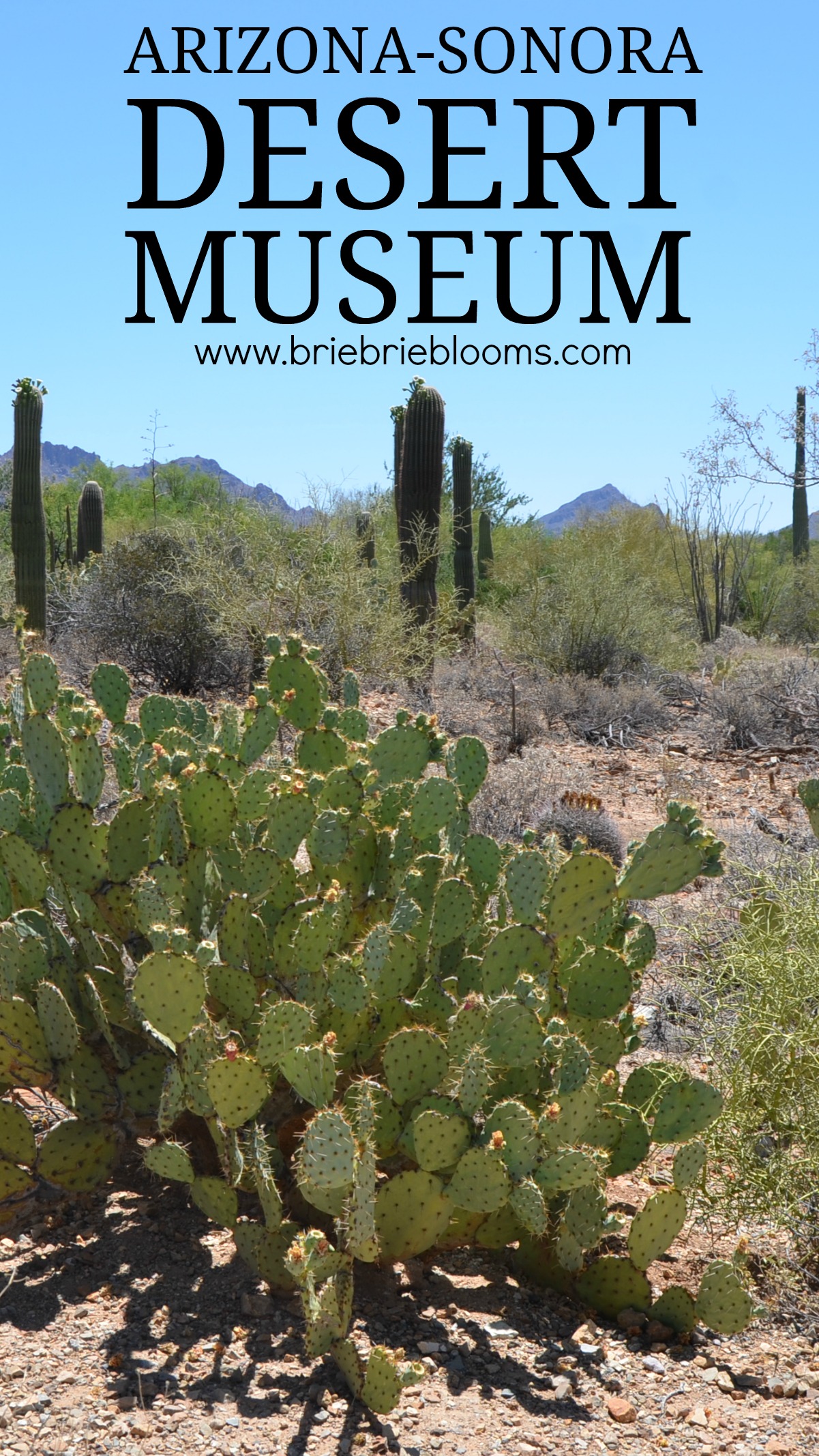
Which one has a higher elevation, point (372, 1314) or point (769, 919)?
point (769, 919)

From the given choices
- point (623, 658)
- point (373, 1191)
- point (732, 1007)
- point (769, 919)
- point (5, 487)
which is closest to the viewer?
point (373, 1191)

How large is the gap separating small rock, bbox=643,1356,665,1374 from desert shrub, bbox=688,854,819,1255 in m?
0.61

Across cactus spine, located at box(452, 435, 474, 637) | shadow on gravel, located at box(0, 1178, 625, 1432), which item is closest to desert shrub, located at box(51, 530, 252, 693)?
cactus spine, located at box(452, 435, 474, 637)

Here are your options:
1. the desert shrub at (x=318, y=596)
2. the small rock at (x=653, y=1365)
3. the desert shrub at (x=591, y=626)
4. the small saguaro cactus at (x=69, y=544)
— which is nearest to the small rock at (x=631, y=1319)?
the small rock at (x=653, y=1365)

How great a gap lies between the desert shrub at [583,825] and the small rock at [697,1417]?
5.01m

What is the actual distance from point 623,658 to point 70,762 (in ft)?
41.1

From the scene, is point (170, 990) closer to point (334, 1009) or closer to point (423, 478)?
point (334, 1009)

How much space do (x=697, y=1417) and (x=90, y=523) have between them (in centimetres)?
2043

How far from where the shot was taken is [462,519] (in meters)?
20.6

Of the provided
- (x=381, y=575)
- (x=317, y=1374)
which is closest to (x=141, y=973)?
(x=317, y=1374)

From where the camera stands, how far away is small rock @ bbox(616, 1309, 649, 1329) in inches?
121

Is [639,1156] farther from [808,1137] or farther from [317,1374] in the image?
[317,1374]

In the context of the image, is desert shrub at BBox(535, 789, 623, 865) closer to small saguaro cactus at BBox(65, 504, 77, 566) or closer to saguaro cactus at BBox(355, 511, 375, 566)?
saguaro cactus at BBox(355, 511, 375, 566)

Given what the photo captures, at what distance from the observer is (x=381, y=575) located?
15.0m
